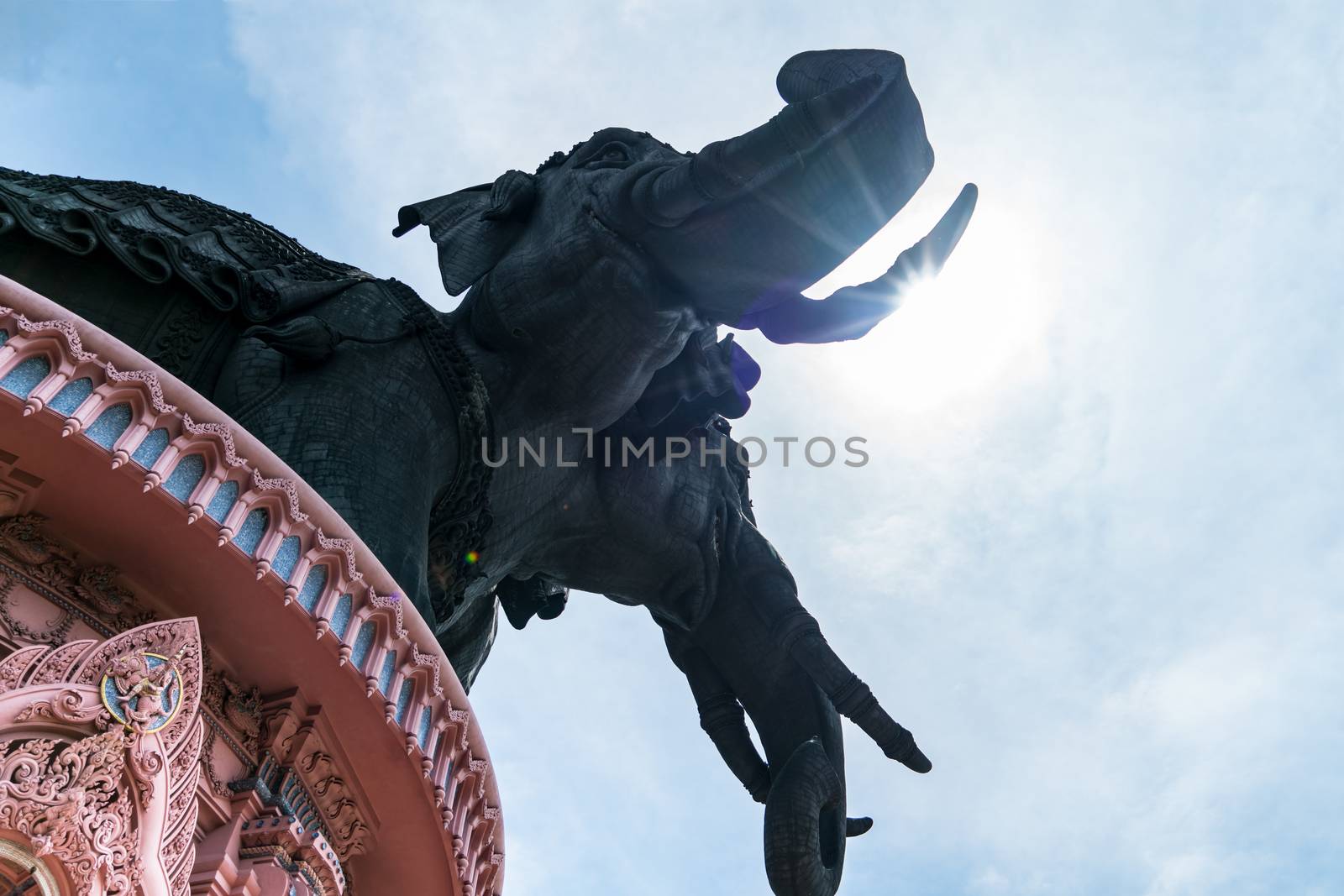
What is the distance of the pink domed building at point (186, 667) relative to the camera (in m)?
4.99

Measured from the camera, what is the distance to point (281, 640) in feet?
19.5

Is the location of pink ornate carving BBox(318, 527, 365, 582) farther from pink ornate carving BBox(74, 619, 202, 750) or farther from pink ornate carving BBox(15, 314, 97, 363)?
pink ornate carving BBox(15, 314, 97, 363)

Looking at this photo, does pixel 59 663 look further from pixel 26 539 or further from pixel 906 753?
pixel 906 753

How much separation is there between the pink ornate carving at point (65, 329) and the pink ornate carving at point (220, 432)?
0.47m

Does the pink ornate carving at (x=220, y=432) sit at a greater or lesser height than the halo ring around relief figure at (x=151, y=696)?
greater

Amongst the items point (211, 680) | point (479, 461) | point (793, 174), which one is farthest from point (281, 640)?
point (793, 174)

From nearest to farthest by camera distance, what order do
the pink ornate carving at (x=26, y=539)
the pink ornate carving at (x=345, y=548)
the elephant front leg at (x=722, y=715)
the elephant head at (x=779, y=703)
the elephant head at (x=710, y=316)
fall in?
the pink ornate carving at (x=26, y=539) < the pink ornate carving at (x=345, y=548) < the elephant head at (x=710, y=316) < the elephant head at (x=779, y=703) < the elephant front leg at (x=722, y=715)

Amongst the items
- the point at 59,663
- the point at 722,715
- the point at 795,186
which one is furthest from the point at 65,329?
the point at 722,715

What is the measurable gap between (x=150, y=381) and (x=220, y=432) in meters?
0.37

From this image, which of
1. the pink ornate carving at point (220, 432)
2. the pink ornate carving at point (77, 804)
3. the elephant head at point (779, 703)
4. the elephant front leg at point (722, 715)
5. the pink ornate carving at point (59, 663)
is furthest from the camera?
the elephant front leg at point (722, 715)

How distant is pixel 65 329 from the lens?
546 cm

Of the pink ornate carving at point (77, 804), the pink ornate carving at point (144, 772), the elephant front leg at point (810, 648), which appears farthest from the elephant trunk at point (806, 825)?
the pink ornate carving at point (77, 804)

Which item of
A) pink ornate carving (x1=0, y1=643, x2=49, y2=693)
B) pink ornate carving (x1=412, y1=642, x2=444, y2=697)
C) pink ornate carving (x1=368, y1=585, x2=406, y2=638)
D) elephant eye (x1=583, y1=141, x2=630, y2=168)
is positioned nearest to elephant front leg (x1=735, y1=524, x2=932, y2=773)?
elephant eye (x1=583, y1=141, x2=630, y2=168)

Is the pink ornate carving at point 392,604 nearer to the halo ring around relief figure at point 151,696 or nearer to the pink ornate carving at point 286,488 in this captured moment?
the pink ornate carving at point 286,488
